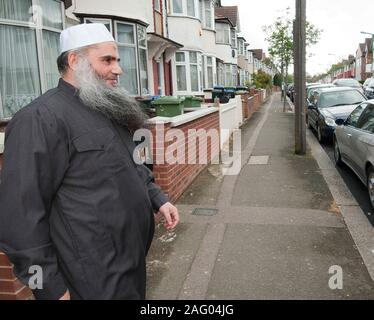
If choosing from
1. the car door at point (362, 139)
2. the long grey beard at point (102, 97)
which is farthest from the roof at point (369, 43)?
the long grey beard at point (102, 97)

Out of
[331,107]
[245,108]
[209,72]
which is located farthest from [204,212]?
[209,72]

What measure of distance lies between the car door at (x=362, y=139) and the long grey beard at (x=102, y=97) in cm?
471

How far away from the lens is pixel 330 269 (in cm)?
386

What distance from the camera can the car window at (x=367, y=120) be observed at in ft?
20.5

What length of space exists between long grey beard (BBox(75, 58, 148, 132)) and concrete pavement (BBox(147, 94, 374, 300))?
199cm

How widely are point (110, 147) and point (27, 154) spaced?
39 cm

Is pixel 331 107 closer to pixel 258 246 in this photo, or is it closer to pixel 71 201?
pixel 258 246

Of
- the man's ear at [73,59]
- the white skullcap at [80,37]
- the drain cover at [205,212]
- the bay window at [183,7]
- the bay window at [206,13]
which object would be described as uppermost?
the bay window at [206,13]

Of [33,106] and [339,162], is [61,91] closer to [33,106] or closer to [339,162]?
[33,106]

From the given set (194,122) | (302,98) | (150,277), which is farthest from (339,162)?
(150,277)

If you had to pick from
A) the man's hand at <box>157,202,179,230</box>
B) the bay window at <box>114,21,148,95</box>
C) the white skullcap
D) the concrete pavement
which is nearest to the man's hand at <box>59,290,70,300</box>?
the man's hand at <box>157,202,179,230</box>

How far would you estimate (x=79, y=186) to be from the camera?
6.16ft

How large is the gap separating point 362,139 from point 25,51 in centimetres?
539

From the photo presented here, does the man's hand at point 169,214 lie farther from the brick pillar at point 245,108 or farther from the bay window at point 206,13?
the bay window at point 206,13
